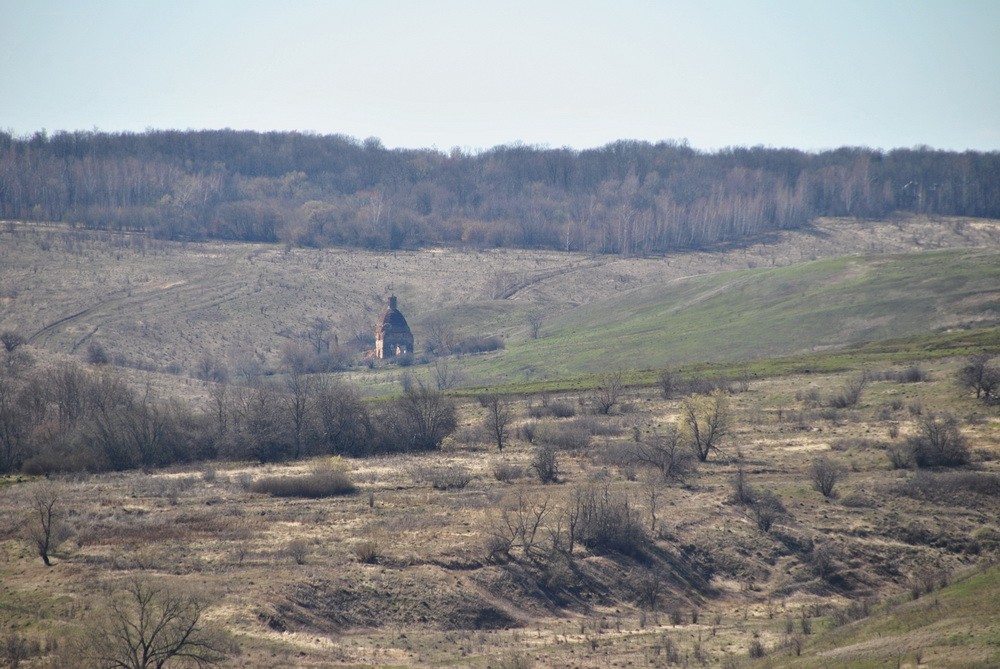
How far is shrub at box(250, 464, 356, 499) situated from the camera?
46938 mm

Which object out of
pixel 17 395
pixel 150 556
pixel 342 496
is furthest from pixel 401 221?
pixel 150 556

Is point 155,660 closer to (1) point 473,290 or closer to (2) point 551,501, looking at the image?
(2) point 551,501

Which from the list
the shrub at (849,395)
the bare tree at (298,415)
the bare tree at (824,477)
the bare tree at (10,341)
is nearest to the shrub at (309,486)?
the bare tree at (298,415)

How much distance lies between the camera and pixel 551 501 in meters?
42.9

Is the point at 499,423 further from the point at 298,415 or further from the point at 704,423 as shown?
the point at 704,423

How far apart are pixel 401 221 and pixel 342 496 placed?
12486cm

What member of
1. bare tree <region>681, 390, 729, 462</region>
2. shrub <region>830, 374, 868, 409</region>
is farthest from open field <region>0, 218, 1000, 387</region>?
bare tree <region>681, 390, 729, 462</region>

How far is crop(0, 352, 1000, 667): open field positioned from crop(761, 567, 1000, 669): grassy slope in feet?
0.31

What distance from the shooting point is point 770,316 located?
102m

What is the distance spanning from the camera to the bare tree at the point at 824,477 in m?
44.5

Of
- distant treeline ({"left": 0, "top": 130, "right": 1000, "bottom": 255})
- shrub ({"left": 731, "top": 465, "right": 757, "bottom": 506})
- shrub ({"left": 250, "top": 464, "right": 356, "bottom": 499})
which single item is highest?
distant treeline ({"left": 0, "top": 130, "right": 1000, "bottom": 255})

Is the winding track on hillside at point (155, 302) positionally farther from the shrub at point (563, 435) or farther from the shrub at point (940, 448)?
the shrub at point (940, 448)

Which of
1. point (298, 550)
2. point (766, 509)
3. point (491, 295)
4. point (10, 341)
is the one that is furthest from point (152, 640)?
point (491, 295)

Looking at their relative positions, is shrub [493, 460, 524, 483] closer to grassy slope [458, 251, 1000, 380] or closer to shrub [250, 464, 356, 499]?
shrub [250, 464, 356, 499]
